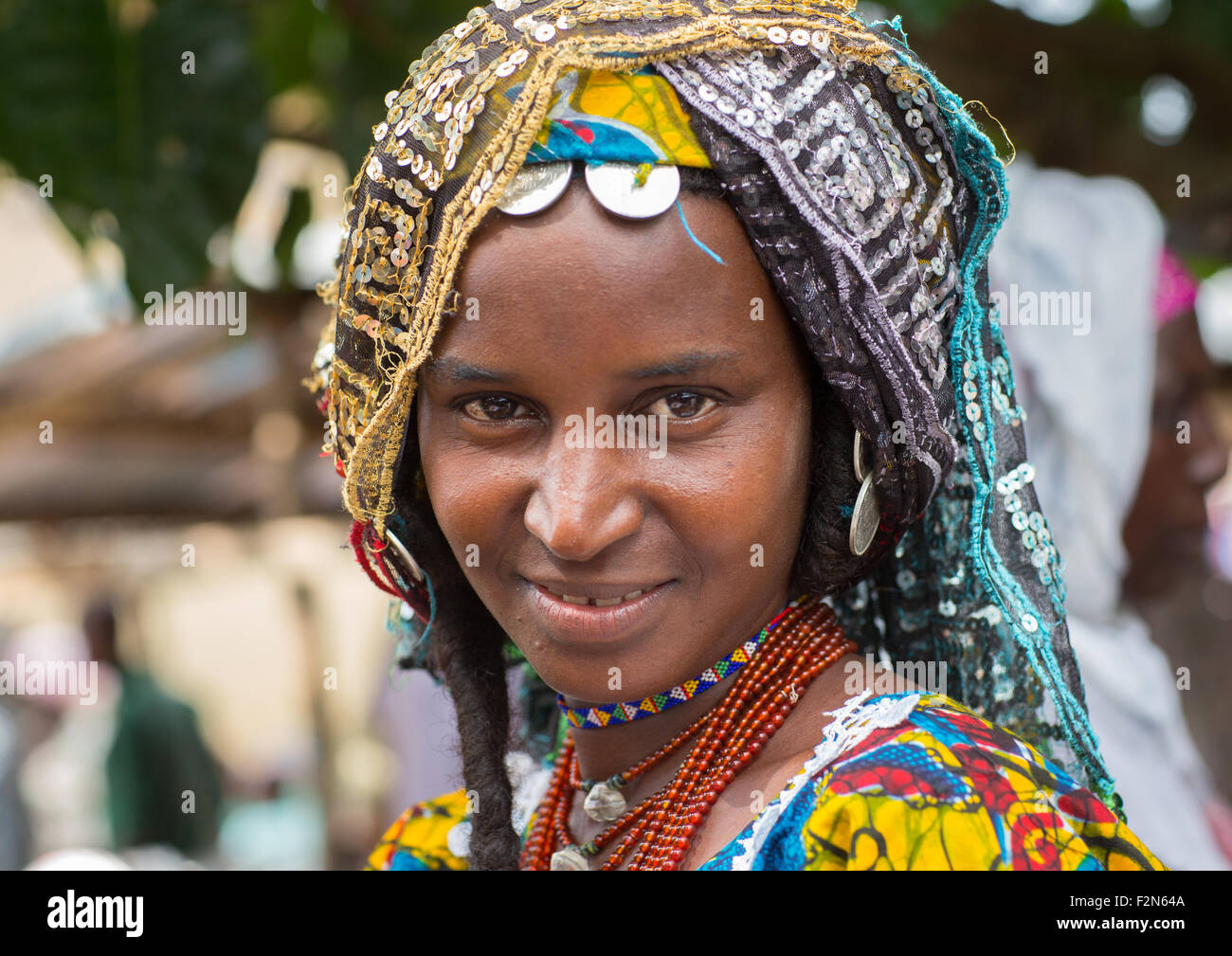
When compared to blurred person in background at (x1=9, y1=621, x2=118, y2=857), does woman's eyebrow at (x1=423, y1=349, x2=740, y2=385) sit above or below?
above

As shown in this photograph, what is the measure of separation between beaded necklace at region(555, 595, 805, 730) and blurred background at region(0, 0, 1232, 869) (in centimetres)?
35

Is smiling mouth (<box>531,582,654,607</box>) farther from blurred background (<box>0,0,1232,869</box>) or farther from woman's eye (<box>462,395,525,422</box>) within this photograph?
blurred background (<box>0,0,1232,869</box>)

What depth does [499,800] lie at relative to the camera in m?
1.85

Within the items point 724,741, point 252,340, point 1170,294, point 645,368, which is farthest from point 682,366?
point 252,340

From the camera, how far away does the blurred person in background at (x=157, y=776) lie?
663 cm

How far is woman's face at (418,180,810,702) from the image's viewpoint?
4.72ft

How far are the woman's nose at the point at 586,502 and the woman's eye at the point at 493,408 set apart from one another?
9cm

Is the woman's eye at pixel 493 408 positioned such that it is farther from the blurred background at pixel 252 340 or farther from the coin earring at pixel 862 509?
the blurred background at pixel 252 340

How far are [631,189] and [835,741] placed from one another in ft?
2.24

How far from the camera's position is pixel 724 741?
167 centimetres

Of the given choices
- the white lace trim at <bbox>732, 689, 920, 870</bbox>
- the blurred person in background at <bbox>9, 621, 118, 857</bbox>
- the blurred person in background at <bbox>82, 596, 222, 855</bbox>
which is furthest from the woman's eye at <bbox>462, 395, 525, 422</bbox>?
the blurred person in background at <bbox>9, 621, 118, 857</bbox>

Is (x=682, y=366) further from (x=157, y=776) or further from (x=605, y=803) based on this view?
(x=157, y=776)

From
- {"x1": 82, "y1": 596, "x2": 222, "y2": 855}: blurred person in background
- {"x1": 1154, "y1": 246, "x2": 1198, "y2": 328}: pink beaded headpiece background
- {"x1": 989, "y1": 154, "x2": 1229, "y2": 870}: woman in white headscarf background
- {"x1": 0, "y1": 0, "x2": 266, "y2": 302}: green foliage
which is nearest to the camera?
{"x1": 989, "y1": 154, "x2": 1229, "y2": 870}: woman in white headscarf background

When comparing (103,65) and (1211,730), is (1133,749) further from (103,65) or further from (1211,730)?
(103,65)
